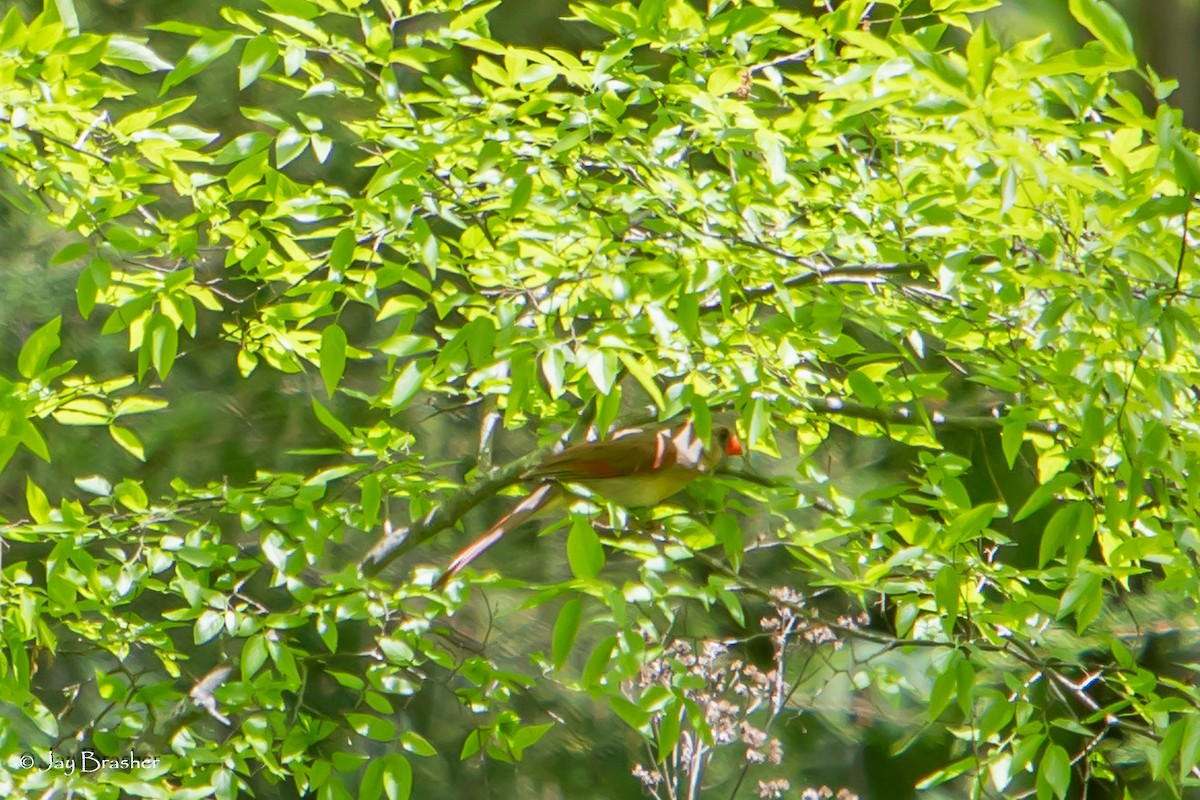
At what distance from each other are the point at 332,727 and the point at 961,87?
1.24 m

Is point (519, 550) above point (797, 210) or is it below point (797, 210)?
below

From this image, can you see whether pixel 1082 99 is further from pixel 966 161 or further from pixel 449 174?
pixel 449 174

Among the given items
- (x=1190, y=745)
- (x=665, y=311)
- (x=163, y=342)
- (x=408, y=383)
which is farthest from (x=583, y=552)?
(x=1190, y=745)

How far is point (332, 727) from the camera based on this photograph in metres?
1.76

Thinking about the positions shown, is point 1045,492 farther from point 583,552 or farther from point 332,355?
point 332,355

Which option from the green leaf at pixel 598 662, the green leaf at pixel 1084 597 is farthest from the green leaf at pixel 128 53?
the green leaf at pixel 1084 597

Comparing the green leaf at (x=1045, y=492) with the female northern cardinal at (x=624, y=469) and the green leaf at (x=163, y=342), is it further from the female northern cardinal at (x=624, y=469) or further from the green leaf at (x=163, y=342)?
the green leaf at (x=163, y=342)

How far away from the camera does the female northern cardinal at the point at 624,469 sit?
180 cm

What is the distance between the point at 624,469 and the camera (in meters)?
1.84

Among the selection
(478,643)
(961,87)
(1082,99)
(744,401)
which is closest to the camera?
(961,87)

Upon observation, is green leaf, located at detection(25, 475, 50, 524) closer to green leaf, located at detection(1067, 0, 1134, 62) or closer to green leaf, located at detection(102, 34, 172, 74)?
green leaf, located at detection(102, 34, 172, 74)

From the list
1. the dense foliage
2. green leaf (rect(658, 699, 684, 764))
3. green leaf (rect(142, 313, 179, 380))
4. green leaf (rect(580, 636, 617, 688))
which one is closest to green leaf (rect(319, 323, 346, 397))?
the dense foliage

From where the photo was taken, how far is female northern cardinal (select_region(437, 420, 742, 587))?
1.80m

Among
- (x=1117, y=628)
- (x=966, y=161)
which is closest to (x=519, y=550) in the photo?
(x=1117, y=628)
